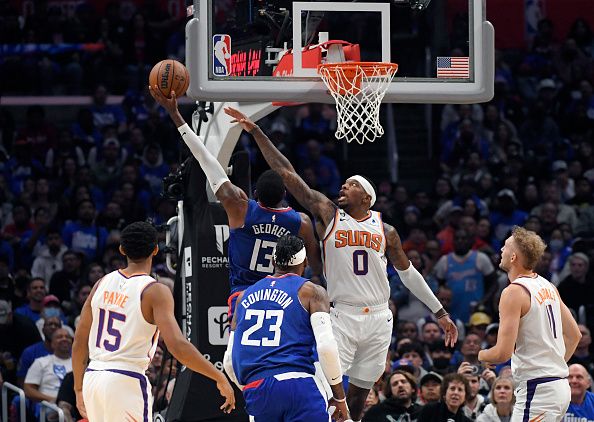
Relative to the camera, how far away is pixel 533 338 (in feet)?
31.7

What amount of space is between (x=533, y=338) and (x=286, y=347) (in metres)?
1.90

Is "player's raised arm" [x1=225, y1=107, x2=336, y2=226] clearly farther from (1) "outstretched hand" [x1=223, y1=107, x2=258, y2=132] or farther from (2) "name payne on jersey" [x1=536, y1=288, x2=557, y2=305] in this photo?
(2) "name payne on jersey" [x1=536, y1=288, x2=557, y2=305]

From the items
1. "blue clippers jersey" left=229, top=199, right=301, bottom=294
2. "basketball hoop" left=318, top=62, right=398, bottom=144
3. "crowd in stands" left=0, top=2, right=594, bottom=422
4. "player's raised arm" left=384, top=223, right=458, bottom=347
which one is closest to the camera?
"basketball hoop" left=318, top=62, right=398, bottom=144

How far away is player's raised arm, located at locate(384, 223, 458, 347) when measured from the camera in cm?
1112

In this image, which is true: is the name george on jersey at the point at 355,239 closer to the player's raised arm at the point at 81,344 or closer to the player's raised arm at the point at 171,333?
the player's raised arm at the point at 171,333

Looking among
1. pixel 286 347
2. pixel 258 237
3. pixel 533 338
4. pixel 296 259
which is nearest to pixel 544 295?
pixel 533 338

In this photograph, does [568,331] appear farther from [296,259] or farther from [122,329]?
[122,329]

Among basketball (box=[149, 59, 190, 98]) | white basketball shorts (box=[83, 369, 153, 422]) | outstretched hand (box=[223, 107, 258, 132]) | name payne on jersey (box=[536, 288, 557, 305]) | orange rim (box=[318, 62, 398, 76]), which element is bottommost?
white basketball shorts (box=[83, 369, 153, 422])

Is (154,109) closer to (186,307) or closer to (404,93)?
(186,307)

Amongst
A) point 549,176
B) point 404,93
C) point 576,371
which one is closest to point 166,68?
point 404,93

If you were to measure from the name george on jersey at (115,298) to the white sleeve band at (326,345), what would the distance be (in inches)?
51.1

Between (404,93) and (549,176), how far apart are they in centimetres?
963

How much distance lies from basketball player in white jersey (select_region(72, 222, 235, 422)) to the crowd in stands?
3646mm

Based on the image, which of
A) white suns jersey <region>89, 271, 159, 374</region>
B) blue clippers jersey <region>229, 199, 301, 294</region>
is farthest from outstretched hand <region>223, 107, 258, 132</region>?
white suns jersey <region>89, 271, 159, 374</region>
